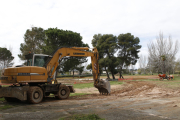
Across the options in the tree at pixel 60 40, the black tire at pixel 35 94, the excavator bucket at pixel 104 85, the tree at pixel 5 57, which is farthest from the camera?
the tree at pixel 5 57

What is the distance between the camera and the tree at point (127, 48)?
40.2 meters

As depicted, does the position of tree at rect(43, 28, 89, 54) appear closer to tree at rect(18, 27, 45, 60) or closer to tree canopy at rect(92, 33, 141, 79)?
tree canopy at rect(92, 33, 141, 79)

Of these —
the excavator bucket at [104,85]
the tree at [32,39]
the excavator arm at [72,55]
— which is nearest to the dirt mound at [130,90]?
the excavator bucket at [104,85]

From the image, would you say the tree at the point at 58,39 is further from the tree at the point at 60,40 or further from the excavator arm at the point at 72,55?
the excavator arm at the point at 72,55

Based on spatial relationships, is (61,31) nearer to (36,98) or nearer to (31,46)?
(31,46)

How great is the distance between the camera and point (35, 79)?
33.7 feet

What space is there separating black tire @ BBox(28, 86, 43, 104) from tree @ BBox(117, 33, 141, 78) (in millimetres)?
31420

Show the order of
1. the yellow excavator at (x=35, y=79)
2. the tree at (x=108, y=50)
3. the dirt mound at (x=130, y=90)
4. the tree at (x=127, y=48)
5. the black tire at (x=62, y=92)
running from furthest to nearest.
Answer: the tree at (x=127, y=48) < the tree at (x=108, y=50) < the dirt mound at (x=130, y=90) < the black tire at (x=62, y=92) < the yellow excavator at (x=35, y=79)

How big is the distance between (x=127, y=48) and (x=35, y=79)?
108 feet

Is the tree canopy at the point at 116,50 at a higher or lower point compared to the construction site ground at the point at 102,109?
higher

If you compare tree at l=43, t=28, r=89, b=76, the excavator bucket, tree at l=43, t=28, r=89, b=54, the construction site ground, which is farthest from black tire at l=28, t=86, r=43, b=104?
tree at l=43, t=28, r=89, b=54

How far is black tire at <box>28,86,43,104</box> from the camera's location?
9.91 metres

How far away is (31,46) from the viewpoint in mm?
47812

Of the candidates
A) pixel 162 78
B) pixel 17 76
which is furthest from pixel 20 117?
pixel 162 78
